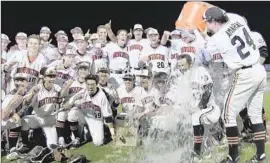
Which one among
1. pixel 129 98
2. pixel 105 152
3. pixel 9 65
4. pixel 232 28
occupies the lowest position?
pixel 105 152

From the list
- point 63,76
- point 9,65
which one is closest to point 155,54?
point 63,76

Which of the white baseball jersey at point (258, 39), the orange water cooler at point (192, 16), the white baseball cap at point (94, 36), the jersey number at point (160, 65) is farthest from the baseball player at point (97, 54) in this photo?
the white baseball jersey at point (258, 39)

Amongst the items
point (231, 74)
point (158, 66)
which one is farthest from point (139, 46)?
point (231, 74)

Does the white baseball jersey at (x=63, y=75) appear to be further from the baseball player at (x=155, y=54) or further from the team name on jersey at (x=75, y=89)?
the baseball player at (x=155, y=54)

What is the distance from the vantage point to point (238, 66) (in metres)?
3.59

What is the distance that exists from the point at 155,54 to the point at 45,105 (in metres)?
0.92

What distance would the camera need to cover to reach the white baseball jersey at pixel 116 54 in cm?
413

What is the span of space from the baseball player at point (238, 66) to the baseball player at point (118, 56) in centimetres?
74

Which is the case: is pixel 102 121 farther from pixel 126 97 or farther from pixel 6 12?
pixel 6 12

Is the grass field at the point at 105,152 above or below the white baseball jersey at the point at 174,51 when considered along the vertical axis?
below

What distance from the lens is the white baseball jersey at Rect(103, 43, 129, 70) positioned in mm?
4129

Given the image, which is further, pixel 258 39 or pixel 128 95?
pixel 128 95

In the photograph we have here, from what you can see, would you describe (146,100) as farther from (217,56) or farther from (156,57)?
(217,56)

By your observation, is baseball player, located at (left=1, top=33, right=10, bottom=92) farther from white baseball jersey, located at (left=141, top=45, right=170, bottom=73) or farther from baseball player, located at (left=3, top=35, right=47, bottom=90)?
white baseball jersey, located at (left=141, top=45, right=170, bottom=73)
